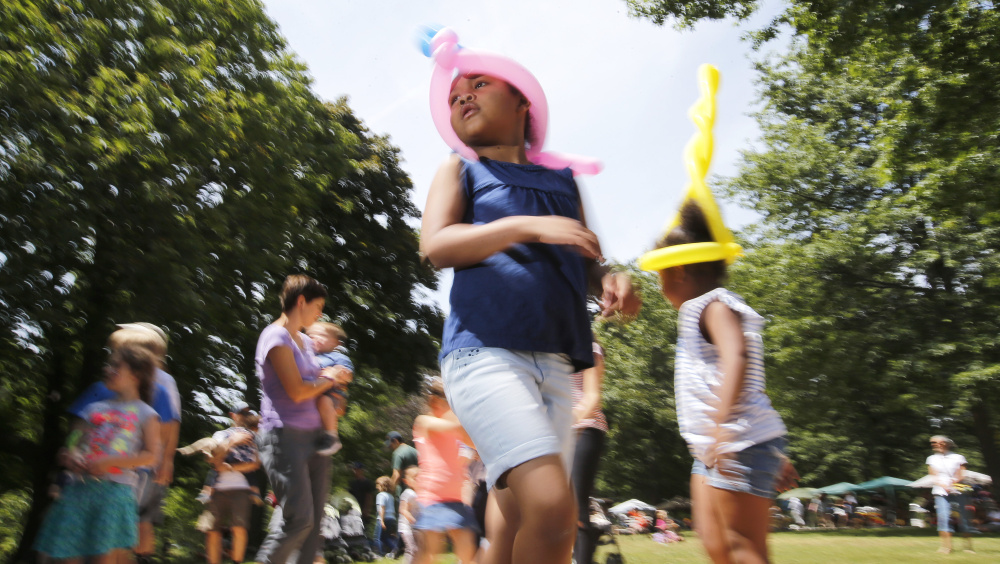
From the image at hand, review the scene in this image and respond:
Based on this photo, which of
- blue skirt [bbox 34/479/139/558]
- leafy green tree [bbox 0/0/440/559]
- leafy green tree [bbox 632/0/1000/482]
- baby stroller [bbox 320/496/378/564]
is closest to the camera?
blue skirt [bbox 34/479/139/558]

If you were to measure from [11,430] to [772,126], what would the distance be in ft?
68.4

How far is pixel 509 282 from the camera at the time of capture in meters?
2.43

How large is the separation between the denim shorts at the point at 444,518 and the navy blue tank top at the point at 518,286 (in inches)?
128

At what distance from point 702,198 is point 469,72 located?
115cm

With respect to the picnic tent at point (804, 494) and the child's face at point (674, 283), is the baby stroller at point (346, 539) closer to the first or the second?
the child's face at point (674, 283)

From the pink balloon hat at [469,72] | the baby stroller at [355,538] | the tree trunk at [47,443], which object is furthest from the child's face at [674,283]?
the tree trunk at [47,443]

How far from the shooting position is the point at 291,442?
15.6ft

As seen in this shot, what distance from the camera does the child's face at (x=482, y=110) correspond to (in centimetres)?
274

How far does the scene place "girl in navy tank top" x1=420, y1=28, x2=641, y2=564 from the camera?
2.23 meters

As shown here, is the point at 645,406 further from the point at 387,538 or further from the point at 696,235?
the point at 696,235

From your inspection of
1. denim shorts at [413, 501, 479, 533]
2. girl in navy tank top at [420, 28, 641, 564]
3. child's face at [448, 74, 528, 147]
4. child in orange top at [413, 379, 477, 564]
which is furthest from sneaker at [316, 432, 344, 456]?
child's face at [448, 74, 528, 147]

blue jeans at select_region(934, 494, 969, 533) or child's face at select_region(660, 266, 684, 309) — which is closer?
child's face at select_region(660, 266, 684, 309)

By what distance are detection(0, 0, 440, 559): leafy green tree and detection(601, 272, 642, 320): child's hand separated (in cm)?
1268

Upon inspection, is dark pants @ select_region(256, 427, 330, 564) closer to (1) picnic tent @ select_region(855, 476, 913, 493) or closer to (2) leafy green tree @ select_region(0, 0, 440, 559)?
(2) leafy green tree @ select_region(0, 0, 440, 559)
